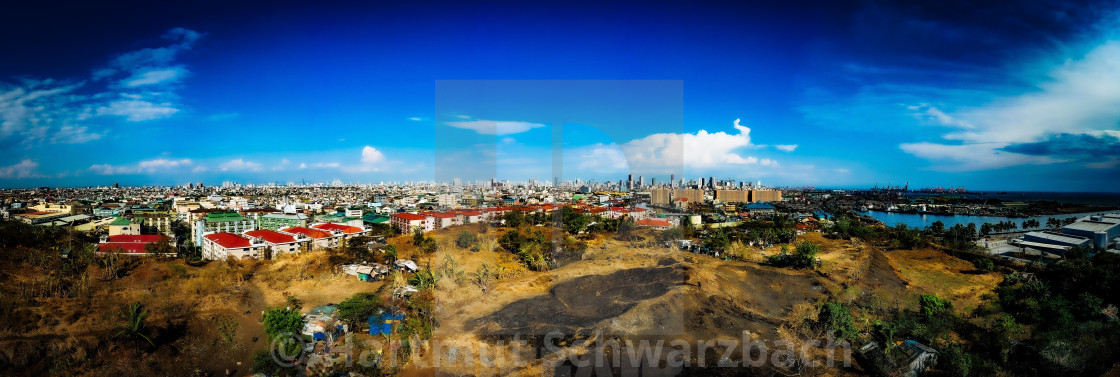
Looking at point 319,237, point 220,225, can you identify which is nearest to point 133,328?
point 319,237

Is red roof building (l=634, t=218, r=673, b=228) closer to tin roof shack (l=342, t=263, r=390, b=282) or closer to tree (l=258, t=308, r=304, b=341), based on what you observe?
tin roof shack (l=342, t=263, r=390, b=282)

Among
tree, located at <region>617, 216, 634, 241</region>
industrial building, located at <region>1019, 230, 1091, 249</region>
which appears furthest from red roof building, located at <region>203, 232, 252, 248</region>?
industrial building, located at <region>1019, 230, 1091, 249</region>

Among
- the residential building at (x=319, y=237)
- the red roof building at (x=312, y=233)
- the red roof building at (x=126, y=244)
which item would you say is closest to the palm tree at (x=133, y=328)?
the red roof building at (x=126, y=244)

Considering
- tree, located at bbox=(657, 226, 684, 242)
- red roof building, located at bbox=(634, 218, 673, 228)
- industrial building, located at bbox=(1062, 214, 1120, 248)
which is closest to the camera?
industrial building, located at bbox=(1062, 214, 1120, 248)

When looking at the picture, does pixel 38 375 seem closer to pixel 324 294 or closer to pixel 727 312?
pixel 324 294

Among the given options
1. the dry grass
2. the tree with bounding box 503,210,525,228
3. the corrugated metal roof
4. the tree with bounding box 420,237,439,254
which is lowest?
the dry grass

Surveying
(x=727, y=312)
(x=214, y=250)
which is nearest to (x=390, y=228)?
(x=214, y=250)
